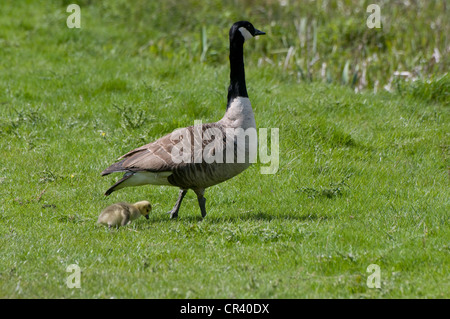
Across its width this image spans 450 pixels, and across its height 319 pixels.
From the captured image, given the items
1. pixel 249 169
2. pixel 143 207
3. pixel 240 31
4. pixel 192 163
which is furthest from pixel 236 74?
pixel 143 207

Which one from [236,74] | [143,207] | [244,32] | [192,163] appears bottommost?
[143,207]

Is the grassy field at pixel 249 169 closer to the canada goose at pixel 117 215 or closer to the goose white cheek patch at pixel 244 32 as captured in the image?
the canada goose at pixel 117 215

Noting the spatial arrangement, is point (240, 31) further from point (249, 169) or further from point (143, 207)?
point (143, 207)

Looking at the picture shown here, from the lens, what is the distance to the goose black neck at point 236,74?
763cm

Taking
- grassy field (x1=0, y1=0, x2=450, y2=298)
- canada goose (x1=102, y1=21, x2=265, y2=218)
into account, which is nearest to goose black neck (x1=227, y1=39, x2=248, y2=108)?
canada goose (x1=102, y1=21, x2=265, y2=218)

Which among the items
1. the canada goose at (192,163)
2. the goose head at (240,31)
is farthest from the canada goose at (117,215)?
the goose head at (240,31)

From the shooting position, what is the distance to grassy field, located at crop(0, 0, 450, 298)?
5.91 metres

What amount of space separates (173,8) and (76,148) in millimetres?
7368

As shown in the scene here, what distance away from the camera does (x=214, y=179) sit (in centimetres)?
720

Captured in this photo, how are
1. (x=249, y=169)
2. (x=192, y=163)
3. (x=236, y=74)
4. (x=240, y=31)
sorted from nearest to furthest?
(x=192, y=163)
(x=236, y=74)
(x=240, y=31)
(x=249, y=169)

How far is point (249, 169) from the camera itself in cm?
902

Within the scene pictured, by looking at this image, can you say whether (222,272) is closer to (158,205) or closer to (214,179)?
(214,179)

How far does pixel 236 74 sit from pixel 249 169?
174 cm
